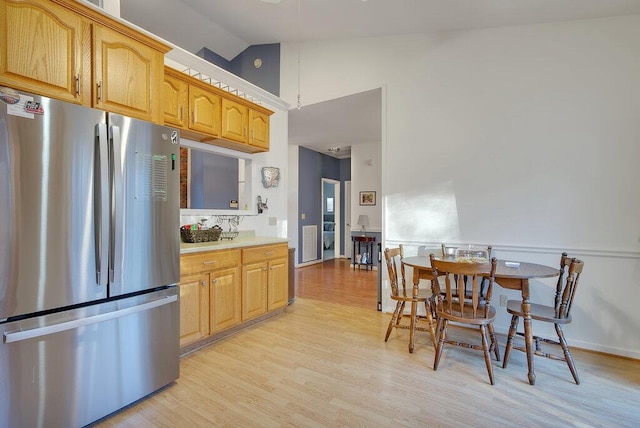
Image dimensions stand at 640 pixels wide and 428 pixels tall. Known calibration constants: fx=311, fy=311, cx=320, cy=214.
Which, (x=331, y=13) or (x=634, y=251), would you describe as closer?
(x=634, y=251)

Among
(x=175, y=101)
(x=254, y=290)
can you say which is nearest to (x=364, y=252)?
(x=254, y=290)

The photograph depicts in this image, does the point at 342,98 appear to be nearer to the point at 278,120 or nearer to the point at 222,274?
the point at 278,120

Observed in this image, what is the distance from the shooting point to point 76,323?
5.36 feet

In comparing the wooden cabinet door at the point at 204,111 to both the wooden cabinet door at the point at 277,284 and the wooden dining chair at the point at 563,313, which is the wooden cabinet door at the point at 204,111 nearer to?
the wooden cabinet door at the point at 277,284

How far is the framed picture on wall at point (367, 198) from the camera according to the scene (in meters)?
6.91

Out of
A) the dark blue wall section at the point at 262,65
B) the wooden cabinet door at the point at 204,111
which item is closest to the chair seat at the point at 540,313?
the wooden cabinet door at the point at 204,111

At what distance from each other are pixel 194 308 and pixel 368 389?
59.2 inches

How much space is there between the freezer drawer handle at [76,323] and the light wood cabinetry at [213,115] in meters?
1.57

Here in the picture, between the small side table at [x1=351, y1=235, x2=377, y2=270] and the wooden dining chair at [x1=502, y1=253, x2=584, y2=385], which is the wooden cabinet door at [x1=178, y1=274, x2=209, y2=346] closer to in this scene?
the wooden dining chair at [x1=502, y1=253, x2=584, y2=385]

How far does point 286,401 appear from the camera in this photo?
6.53ft

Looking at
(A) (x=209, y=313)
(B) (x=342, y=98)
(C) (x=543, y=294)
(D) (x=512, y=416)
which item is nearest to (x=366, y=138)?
(B) (x=342, y=98)

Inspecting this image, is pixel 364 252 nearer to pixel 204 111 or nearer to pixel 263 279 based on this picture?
pixel 263 279

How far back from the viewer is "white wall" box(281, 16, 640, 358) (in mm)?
2691

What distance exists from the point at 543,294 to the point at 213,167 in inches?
152
